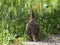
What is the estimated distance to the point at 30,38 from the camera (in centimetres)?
505

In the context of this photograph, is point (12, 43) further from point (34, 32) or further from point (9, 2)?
point (9, 2)

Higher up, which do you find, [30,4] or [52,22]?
[30,4]

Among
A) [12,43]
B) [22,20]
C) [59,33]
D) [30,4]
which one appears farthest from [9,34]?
[30,4]

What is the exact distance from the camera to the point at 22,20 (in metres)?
5.93

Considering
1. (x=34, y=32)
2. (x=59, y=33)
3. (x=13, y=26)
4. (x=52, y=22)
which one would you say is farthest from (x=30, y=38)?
(x=52, y=22)

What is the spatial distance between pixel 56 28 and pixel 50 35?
2.77ft

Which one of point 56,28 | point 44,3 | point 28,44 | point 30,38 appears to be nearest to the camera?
point 44,3

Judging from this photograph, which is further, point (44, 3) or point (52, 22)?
point (52, 22)

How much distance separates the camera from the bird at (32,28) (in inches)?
187

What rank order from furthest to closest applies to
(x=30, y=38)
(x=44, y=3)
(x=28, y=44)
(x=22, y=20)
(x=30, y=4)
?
(x=22, y=20), (x=30, y=38), (x=28, y=44), (x=30, y=4), (x=44, y=3)

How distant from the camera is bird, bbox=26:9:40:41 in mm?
4746

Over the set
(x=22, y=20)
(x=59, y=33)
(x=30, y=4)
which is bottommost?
(x=59, y=33)

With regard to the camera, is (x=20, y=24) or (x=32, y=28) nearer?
(x=32, y=28)

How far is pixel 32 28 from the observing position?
188 inches
